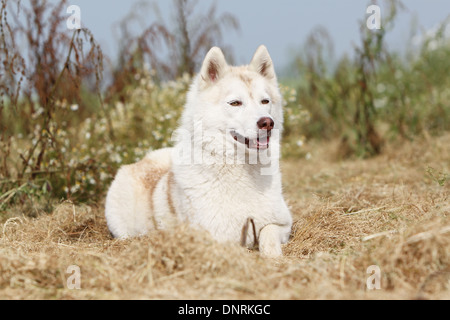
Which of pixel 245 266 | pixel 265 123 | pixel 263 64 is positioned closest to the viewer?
pixel 245 266

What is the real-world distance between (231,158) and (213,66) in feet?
2.47

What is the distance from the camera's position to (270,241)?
3.36 meters

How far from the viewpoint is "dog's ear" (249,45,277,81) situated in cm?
380

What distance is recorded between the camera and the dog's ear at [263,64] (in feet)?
12.5

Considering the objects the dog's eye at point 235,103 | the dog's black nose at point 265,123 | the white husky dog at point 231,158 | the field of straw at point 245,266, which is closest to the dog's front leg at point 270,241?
the white husky dog at point 231,158

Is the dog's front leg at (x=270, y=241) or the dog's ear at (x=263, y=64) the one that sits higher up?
the dog's ear at (x=263, y=64)

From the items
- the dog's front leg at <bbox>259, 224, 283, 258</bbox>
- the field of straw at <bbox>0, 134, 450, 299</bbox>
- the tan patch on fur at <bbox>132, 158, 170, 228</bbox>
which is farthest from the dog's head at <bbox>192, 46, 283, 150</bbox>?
the tan patch on fur at <bbox>132, 158, 170, 228</bbox>

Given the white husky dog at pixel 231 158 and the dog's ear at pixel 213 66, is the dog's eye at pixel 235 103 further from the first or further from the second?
the dog's ear at pixel 213 66

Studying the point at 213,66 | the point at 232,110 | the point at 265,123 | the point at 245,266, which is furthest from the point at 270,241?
the point at 213,66

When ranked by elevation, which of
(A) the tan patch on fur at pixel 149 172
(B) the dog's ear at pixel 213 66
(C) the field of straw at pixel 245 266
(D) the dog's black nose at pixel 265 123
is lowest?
(C) the field of straw at pixel 245 266

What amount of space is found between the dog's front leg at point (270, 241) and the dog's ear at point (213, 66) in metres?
1.24

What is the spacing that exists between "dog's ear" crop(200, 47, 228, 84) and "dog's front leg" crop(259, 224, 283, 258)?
4.06 feet

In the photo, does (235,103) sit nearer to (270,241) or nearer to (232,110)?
(232,110)
